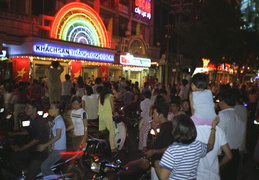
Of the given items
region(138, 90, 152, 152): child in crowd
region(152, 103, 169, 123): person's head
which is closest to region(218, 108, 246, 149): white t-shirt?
region(152, 103, 169, 123): person's head

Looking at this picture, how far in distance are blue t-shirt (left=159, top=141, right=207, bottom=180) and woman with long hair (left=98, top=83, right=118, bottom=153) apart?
4.76m

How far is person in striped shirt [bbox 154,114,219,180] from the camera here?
274 centimetres

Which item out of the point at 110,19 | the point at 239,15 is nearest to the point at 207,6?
the point at 239,15

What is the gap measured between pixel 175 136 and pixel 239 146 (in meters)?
2.26

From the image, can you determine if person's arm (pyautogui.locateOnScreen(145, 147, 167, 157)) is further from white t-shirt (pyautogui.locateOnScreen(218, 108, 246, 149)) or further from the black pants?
the black pants

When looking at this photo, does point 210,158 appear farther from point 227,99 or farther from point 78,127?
point 78,127

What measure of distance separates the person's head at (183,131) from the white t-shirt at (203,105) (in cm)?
→ 79

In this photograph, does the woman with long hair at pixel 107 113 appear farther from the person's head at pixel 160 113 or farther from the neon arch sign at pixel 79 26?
the neon arch sign at pixel 79 26

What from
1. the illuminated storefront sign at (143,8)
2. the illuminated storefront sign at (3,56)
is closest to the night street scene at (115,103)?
the illuminated storefront sign at (3,56)

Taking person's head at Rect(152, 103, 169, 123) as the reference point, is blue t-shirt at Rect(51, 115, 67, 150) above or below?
below

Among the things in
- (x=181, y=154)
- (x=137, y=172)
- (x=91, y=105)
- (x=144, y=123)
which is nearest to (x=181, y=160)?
(x=181, y=154)

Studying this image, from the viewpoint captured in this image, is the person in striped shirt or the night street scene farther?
the night street scene

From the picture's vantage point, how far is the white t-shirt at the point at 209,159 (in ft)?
11.4

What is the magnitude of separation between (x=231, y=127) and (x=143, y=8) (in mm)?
24119
